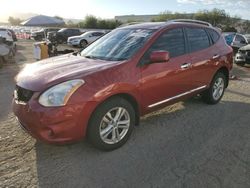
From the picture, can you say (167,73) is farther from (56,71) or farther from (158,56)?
(56,71)

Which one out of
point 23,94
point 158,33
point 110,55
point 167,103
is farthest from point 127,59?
point 23,94

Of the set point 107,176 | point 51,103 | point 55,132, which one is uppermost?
point 51,103

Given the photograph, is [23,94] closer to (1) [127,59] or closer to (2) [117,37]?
(1) [127,59]

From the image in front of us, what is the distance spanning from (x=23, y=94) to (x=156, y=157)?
1.95 metres

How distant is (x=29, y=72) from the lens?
12.6 feet

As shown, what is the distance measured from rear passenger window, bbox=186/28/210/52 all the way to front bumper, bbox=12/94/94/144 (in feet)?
8.55

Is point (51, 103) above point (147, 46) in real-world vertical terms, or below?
below

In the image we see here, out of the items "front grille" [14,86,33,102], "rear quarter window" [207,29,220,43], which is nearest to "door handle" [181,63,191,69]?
"rear quarter window" [207,29,220,43]

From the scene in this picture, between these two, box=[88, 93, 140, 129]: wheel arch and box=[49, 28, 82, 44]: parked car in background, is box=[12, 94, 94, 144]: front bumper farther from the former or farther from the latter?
box=[49, 28, 82, 44]: parked car in background

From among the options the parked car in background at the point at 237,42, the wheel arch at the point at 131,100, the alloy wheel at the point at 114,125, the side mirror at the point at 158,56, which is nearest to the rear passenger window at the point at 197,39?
the side mirror at the point at 158,56

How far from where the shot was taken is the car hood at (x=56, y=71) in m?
3.35

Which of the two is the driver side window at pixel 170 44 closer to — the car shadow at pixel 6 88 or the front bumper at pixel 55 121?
the front bumper at pixel 55 121

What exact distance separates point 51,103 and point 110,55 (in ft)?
4.46

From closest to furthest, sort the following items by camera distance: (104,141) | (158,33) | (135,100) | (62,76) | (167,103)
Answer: (62,76)
(104,141)
(135,100)
(158,33)
(167,103)
